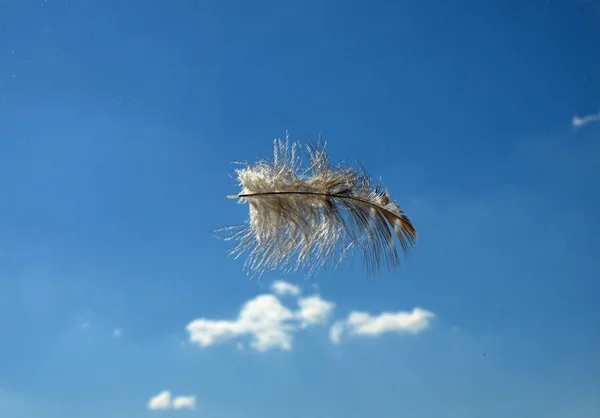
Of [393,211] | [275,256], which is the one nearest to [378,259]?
[393,211]

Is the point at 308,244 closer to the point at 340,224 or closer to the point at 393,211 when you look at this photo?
the point at 340,224

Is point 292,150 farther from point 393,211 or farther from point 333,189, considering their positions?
point 393,211

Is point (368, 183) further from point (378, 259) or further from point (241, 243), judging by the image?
point (241, 243)

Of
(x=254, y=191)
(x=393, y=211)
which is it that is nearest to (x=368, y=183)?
(x=393, y=211)

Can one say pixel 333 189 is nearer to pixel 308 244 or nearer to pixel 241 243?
pixel 308 244

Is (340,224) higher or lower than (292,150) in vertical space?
lower

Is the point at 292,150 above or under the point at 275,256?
above
